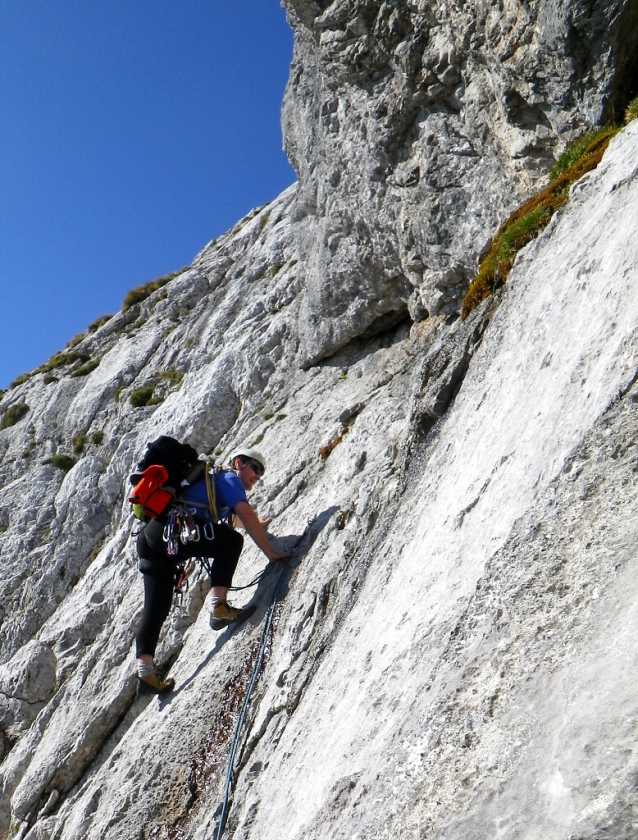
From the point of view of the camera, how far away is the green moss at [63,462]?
20.6 meters

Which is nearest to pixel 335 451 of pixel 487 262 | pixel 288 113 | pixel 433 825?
pixel 487 262

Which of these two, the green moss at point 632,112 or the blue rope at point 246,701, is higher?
the green moss at point 632,112

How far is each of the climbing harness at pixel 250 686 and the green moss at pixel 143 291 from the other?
19125 millimetres

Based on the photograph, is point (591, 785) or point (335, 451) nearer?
point (591, 785)

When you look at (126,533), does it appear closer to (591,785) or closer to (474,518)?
(474,518)

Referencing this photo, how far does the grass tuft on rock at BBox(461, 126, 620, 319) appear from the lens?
9.48 meters

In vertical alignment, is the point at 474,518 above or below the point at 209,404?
below

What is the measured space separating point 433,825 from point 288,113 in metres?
17.5

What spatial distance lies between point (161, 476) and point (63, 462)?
1137 centimetres

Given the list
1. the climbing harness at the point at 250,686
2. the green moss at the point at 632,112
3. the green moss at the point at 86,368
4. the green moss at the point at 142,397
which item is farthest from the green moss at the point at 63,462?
the green moss at the point at 632,112

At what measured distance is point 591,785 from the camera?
341 centimetres

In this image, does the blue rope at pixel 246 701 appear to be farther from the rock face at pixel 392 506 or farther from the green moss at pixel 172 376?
the green moss at pixel 172 376

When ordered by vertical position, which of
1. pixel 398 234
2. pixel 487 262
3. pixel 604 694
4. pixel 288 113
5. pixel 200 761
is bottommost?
pixel 200 761

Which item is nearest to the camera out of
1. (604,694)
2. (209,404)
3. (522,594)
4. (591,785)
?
(591,785)
